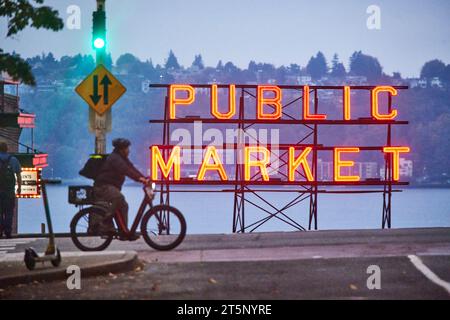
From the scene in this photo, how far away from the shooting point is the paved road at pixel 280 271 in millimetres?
12875

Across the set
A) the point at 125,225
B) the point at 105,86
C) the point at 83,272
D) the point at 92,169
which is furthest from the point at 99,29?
the point at 83,272

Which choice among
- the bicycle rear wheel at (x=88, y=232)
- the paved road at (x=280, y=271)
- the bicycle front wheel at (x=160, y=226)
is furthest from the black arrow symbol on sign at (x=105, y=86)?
the bicycle front wheel at (x=160, y=226)

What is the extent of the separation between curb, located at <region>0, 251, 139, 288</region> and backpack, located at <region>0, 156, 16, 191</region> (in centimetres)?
743

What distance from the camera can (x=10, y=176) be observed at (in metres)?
22.6

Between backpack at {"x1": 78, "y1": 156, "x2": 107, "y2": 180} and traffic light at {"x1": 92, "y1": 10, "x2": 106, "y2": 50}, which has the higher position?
traffic light at {"x1": 92, "y1": 10, "x2": 106, "y2": 50}

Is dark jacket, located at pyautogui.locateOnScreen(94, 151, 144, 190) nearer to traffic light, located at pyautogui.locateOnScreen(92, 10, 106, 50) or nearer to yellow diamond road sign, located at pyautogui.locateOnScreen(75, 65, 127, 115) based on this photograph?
yellow diamond road sign, located at pyautogui.locateOnScreen(75, 65, 127, 115)

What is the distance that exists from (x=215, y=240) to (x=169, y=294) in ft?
27.5

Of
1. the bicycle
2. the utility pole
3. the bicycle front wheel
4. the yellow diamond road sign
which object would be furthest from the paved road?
the yellow diamond road sign

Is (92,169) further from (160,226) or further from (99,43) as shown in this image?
(99,43)

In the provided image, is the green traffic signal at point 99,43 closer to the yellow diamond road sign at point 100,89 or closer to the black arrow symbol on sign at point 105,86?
the yellow diamond road sign at point 100,89

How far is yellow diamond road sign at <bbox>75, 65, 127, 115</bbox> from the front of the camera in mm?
21859

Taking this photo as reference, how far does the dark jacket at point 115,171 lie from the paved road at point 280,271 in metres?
1.37

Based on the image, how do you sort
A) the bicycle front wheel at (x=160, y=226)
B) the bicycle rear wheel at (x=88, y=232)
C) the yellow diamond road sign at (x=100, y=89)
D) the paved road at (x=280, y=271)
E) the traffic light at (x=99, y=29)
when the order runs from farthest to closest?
the traffic light at (x=99, y=29) < the yellow diamond road sign at (x=100, y=89) < the bicycle rear wheel at (x=88, y=232) < the bicycle front wheel at (x=160, y=226) < the paved road at (x=280, y=271)
